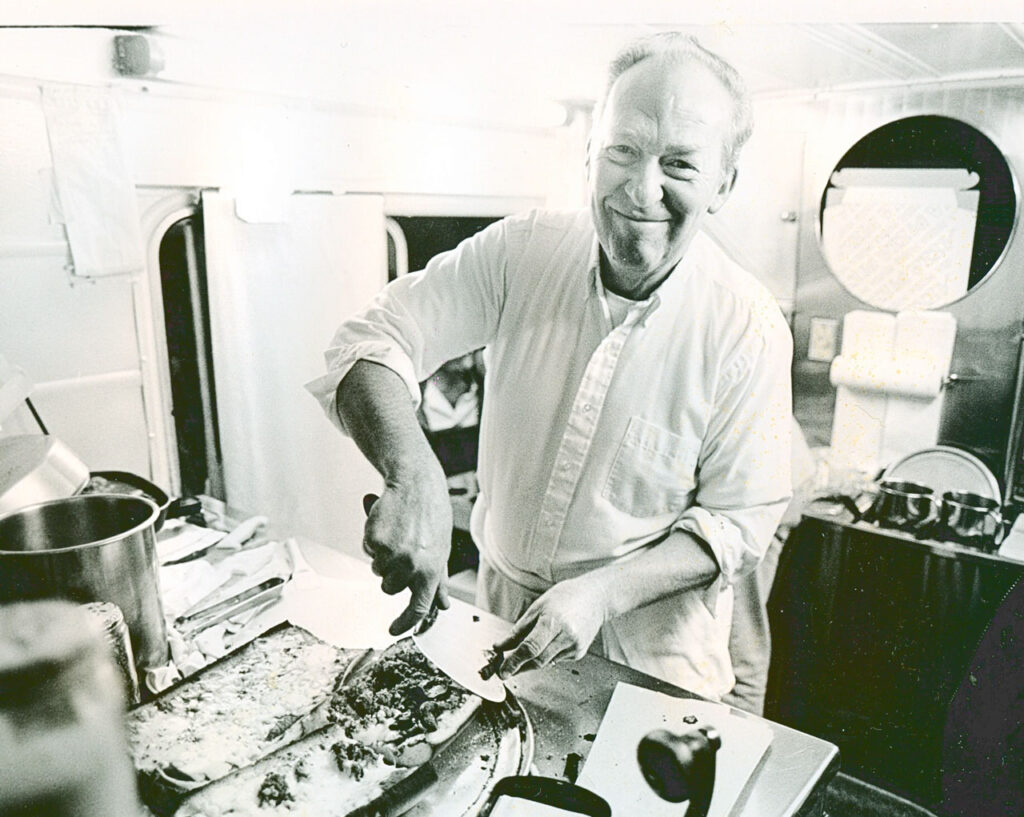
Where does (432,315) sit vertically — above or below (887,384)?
above

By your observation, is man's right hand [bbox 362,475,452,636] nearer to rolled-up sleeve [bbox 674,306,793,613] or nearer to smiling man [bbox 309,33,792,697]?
smiling man [bbox 309,33,792,697]

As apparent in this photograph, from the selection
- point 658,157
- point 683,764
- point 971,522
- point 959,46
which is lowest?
point 971,522

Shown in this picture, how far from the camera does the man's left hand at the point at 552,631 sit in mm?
1116

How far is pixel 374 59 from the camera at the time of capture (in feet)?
6.46

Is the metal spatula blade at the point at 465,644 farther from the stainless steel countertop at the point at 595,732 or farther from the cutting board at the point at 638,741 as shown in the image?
the cutting board at the point at 638,741

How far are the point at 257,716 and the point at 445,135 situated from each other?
1785 mm

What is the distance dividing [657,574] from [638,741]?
350mm

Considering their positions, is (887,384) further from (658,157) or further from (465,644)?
(465,644)

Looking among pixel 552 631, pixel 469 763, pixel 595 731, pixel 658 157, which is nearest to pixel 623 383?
pixel 658 157

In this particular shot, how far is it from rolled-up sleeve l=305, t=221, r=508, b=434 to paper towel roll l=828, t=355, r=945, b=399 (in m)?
1.37

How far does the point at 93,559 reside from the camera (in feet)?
3.41

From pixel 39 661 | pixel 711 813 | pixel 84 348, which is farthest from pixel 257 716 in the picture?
pixel 84 348

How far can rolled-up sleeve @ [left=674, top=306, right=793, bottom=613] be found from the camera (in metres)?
1.42

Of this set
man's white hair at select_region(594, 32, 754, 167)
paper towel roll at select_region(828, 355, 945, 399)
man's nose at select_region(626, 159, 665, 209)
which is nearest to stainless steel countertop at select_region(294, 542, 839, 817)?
man's nose at select_region(626, 159, 665, 209)
